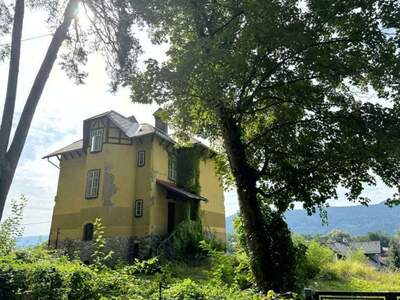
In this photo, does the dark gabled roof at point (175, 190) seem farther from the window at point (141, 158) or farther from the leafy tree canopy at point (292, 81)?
the leafy tree canopy at point (292, 81)

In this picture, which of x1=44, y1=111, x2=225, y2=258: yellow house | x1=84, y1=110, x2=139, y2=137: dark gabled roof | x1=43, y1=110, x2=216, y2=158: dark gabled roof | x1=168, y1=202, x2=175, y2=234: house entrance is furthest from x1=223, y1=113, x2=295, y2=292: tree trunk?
x1=84, y1=110, x2=139, y2=137: dark gabled roof

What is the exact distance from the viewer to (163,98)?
884 cm

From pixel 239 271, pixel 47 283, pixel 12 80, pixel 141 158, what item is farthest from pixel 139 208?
pixel 47 283

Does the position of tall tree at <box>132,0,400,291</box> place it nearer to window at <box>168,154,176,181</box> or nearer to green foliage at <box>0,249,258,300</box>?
green foliage at <box>0,249,258,300</box>

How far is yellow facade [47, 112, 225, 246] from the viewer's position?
23.4 metres

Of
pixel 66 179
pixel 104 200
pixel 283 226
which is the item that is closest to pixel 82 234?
pixel 104 200

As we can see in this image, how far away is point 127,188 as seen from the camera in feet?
78.8

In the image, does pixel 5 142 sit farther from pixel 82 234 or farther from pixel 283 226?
pixel 82 234

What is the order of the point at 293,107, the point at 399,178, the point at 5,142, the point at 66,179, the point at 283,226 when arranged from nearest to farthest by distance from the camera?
the point at 5,142
the point at 399,178
the point at 283,226
the point at 293,107
the point at 66,179

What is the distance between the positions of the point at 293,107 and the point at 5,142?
7714 mm

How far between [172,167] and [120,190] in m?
4.32

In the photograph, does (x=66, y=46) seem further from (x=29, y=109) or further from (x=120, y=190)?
(x=120, y=190)

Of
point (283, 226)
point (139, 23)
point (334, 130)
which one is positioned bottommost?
point (283, 226)

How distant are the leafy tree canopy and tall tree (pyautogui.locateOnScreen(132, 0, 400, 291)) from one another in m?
0.03
